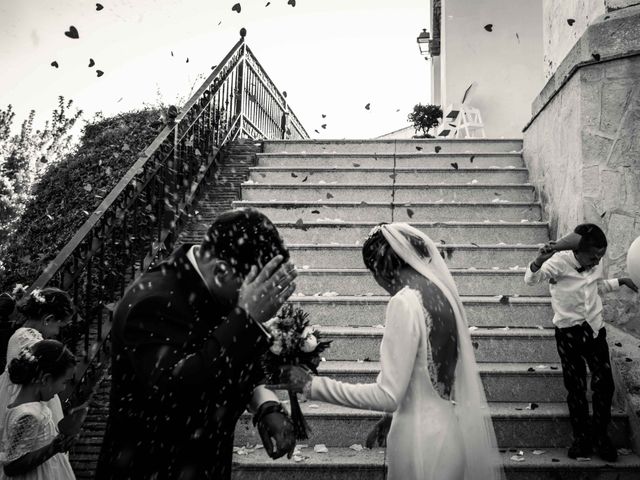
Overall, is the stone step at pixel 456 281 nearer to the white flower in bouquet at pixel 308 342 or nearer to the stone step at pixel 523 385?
the stone step at pixel 523 385

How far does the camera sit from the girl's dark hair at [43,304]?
3625 mm

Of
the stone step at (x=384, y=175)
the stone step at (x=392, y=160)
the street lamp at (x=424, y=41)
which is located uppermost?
the street lamp at (x=424, y=41)

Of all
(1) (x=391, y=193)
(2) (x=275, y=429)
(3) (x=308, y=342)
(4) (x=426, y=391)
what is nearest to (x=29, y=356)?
(3) (x=308, y=342)

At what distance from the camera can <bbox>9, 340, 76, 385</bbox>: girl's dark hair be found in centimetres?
297

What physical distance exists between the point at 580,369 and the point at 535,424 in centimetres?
50

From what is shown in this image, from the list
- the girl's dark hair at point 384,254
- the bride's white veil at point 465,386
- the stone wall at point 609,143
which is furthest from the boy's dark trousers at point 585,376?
the girl's dark hair at point 384,254

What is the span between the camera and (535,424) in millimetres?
4188

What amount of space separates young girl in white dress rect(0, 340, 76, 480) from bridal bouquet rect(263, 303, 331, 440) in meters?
1.16

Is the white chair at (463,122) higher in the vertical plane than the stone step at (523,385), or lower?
higher

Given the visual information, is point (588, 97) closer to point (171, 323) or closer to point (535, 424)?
point (535, 424)

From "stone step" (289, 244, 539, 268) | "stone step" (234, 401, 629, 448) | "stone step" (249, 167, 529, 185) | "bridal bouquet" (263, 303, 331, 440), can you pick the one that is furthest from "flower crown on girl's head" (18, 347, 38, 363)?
"stone step" (249, 167, 529, 185)

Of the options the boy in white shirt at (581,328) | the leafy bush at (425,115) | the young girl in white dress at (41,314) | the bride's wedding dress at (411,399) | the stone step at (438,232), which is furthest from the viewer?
the leafy bush at (425,115)

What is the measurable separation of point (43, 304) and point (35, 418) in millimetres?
887

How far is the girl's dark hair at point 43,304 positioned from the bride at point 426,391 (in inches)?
75.0
